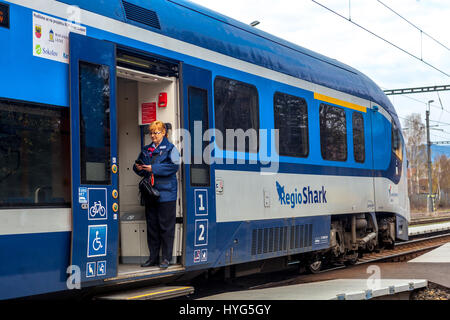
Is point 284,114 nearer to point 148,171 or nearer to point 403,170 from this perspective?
point 148,171

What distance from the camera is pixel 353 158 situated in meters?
11.0

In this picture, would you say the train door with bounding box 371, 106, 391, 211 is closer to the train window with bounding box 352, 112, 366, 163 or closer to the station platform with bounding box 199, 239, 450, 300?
the train window with bounding box 352, 112, 366, 163

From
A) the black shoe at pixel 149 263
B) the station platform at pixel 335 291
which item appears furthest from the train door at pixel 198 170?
the station platform at pixel 335 291

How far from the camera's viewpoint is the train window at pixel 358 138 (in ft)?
36.5

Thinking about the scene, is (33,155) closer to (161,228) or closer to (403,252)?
(161,228)

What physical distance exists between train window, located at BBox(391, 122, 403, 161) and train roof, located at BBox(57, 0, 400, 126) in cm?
147

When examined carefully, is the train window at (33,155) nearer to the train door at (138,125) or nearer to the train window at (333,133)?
the train door at (138,125)

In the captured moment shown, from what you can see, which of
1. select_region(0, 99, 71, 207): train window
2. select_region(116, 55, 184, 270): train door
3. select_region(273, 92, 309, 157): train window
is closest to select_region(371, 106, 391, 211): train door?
select_region(273, 92, 309, 157): train window

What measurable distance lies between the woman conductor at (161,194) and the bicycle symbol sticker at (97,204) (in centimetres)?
105

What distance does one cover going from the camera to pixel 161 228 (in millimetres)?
6836

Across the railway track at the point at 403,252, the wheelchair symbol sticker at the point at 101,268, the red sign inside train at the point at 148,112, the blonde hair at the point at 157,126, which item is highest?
the red sign inside train at the point at 148,112

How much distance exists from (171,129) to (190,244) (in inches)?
54.1

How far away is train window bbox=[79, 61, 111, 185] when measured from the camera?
5.75 m
